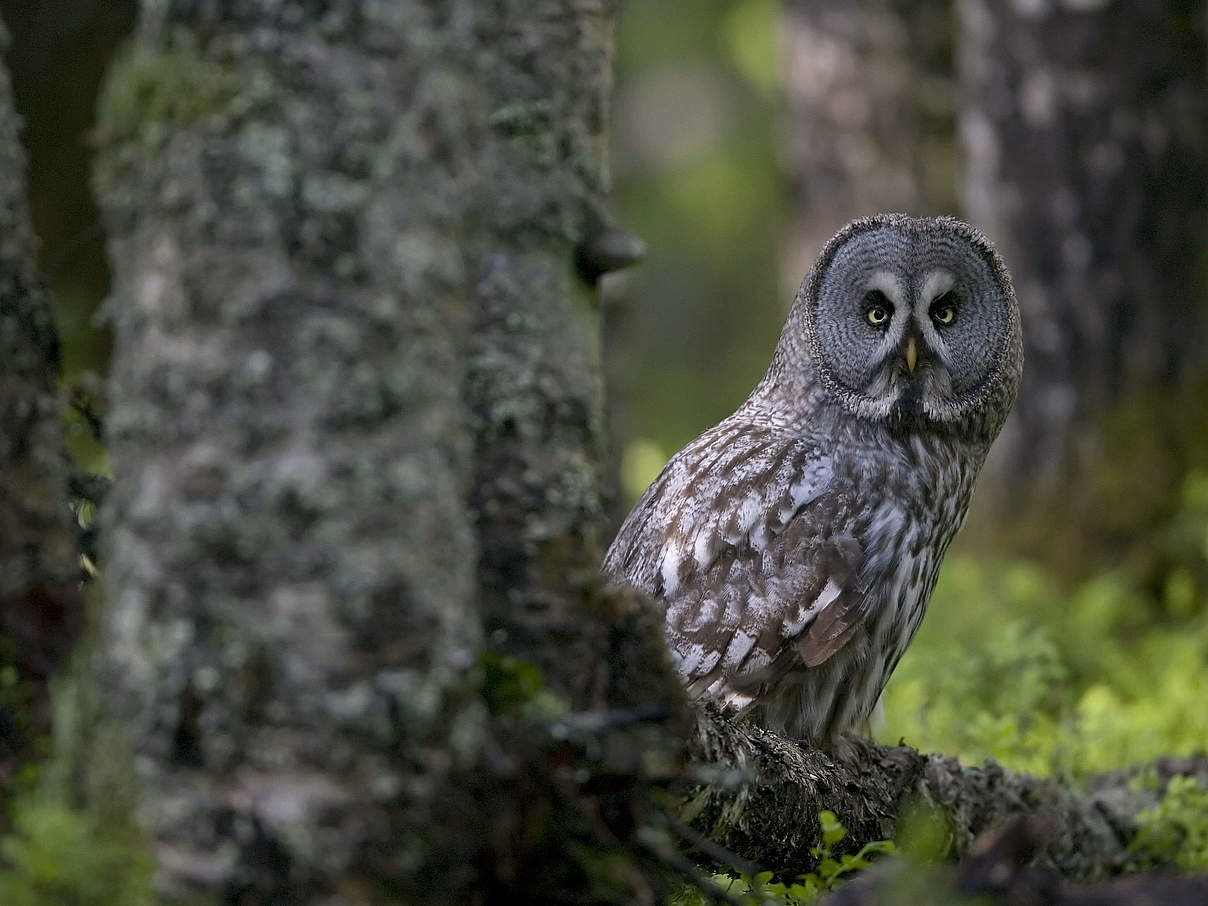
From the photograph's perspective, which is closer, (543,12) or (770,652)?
(543,12)

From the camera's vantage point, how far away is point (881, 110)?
905 cm

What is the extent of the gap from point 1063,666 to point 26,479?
15.6 feet

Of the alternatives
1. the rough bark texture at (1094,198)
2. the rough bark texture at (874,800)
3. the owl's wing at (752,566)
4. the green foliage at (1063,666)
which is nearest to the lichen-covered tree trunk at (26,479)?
the rough bark texture at (874,800)

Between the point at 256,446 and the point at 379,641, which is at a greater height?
the point at 256,446

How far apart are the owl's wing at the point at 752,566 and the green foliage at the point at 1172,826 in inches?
39.6

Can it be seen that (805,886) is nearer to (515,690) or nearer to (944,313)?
(515,690)

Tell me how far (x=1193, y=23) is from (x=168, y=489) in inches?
274

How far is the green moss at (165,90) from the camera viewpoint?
194 cm

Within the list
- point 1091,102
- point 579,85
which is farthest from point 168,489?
point 1091,102

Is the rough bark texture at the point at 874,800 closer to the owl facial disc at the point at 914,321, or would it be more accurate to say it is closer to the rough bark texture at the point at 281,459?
the rough bark texture at the point at 281,459

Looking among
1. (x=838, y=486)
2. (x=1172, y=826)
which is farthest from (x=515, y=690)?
(x=1172, y=826)

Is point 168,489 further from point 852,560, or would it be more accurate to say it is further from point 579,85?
point 852,560

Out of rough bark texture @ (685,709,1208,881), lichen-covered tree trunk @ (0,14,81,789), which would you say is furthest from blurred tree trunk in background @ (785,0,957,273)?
lichen-covered tree trunk @ (0,14,81,789)

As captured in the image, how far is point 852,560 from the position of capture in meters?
4.29
